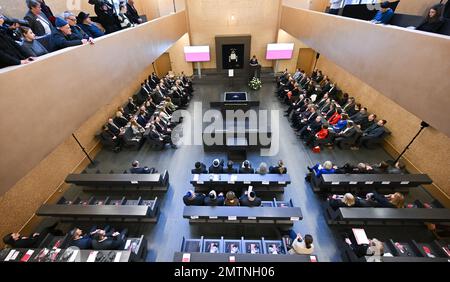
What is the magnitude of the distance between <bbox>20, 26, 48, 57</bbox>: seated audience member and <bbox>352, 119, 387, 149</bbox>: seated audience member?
381 inches

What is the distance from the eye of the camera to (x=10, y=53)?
10.5 feet

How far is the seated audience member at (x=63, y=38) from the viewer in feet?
13.5

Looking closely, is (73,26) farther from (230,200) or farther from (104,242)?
(230,200)

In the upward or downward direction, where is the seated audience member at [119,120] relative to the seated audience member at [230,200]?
upward

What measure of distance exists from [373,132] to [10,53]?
10221mm

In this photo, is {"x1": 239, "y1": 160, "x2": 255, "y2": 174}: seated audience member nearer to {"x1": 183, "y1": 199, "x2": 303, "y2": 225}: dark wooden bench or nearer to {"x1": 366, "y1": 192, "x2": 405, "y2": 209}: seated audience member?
{"x1": 183, "y1": 199, "x2": 303, "y2": 225}: dark wooden bench

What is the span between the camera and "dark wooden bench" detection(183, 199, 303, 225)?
480 cm

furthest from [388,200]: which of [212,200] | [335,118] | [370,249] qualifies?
[212,200]

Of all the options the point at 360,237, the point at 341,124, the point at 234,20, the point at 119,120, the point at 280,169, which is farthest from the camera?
the point at 234,20

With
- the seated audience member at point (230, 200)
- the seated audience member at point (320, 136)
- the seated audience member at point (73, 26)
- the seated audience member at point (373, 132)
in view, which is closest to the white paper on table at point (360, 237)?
the seated audience member at point (230, 200)

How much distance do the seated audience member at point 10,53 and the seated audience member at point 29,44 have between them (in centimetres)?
9

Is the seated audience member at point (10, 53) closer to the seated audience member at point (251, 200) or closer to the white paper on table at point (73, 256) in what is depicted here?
the white paper on table at point (73, 256)

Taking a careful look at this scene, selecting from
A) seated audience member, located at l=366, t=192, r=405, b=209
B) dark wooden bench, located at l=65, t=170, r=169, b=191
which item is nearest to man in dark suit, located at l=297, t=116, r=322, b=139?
seated audience member, located at l=366, t=192, r=405, b=209

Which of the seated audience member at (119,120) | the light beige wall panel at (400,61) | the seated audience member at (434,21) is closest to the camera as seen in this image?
the light beige wall panel at (400,61)
